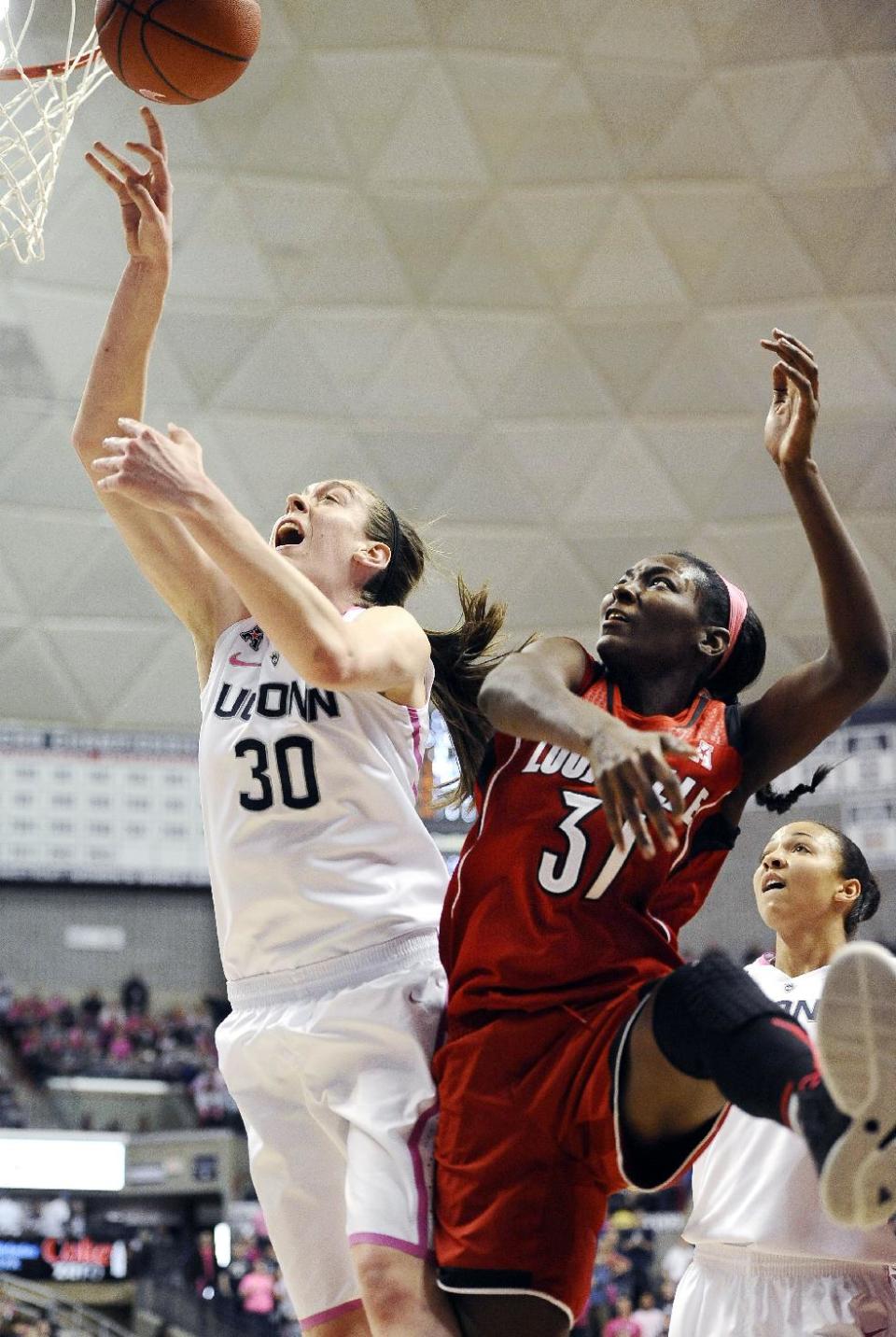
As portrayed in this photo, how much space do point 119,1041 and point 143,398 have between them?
11.1m

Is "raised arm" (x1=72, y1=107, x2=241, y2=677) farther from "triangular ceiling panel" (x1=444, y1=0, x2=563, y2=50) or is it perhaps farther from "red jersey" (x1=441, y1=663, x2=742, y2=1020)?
"triangular ceiling panel" (x1=444, y1=0, x2=563, y2=50)

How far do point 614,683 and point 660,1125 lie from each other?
3.18ft

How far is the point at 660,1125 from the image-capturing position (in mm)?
2889

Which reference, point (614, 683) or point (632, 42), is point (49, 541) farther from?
point (614, 683)

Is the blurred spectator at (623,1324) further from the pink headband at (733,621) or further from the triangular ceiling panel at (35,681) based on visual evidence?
the pink headband at (733,621)

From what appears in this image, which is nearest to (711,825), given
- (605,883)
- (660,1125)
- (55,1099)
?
(605,883)

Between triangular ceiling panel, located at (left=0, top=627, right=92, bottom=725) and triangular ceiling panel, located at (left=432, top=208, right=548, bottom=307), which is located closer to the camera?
triangular ceiling panel, located at (left=432, top=208, right=548, bottom=307)

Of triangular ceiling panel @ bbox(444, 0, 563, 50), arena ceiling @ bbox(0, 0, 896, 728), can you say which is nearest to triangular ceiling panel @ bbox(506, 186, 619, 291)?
arena ceiling @ bbox(0, 0, 896, 728)

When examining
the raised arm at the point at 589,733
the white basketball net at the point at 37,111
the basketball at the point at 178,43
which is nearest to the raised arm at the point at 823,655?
the raised arm at the point at 589,733

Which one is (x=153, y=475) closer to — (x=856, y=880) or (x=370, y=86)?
(x=856, y=880)

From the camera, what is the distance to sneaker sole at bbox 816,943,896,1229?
243cm

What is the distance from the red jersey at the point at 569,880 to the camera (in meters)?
3.05

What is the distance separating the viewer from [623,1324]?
39.5ft

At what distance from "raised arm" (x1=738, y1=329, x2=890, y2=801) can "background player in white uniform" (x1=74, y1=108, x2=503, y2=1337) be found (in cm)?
80
